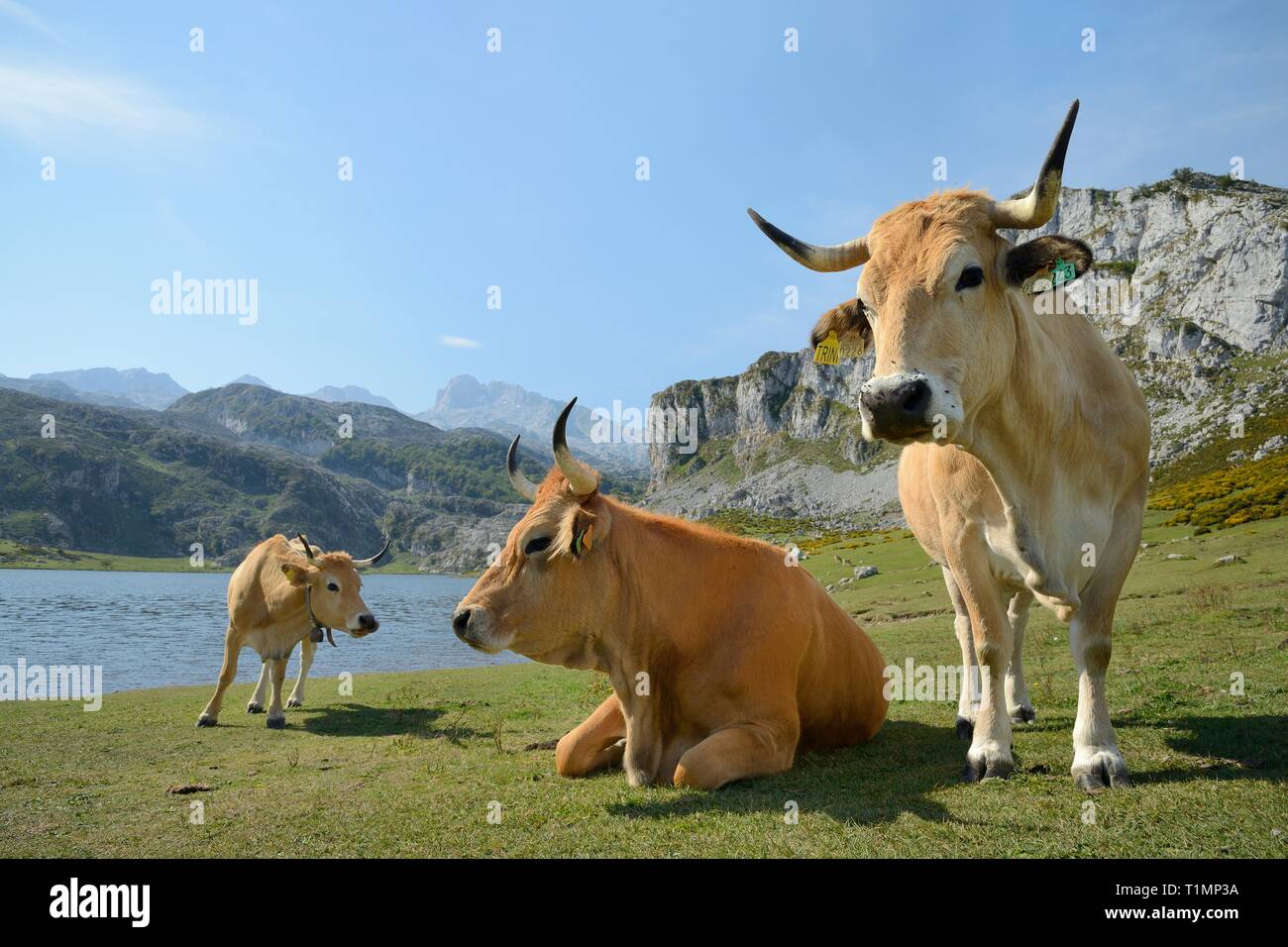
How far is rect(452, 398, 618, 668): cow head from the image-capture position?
6246 mm

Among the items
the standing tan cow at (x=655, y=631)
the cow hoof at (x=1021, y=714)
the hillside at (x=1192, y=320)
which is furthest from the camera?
the hillside at (x=1192, y=320)

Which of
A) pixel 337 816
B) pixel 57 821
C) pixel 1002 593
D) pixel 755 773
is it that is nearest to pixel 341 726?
pixel 57 821

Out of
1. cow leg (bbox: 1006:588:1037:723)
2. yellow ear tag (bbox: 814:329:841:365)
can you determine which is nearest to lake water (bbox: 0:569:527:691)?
cow leg (bbox: 1006:588:1037:723)

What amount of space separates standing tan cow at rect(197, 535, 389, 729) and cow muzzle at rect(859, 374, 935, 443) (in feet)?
34.6

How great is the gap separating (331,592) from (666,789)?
9176 mm

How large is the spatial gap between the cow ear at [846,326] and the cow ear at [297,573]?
1032 centimetres

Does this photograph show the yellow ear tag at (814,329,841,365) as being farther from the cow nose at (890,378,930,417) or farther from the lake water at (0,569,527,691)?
the lake water at (0,569,527,691)

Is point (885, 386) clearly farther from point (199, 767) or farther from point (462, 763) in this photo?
point (199, 767)

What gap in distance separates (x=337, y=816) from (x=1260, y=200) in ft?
674

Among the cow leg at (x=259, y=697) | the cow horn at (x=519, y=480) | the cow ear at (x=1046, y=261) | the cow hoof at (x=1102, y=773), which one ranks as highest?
the cow ear at (x=1046, y=261)

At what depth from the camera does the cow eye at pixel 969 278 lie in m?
4.98

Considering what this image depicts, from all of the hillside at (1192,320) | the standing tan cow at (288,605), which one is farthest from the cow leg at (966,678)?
the hillside at (1192,320)

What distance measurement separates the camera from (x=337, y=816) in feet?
19.0

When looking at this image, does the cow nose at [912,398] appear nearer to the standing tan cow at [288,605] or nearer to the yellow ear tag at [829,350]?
the yellow ear tag at [829,350]
